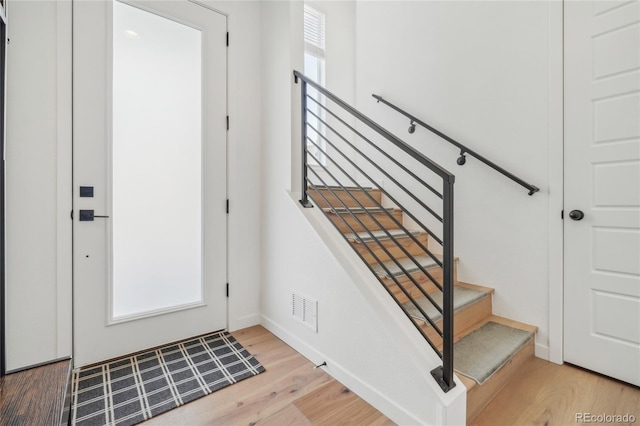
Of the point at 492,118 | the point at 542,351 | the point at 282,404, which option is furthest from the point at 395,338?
the point at 492,118

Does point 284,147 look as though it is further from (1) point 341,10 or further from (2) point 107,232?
(1) point 341,10

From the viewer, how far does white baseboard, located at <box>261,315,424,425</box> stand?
144 cm

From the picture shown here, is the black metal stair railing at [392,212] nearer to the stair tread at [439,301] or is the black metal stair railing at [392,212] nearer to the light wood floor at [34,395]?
the stair tread at [439,301]

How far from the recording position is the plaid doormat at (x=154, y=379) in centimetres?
150

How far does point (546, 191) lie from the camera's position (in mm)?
2006

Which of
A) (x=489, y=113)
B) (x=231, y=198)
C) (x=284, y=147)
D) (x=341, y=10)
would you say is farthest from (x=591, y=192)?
(x=341, y=10)

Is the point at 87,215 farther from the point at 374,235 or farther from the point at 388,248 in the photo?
the point at 388,248

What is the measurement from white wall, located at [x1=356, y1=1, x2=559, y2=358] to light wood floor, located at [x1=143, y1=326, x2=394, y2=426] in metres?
1.36

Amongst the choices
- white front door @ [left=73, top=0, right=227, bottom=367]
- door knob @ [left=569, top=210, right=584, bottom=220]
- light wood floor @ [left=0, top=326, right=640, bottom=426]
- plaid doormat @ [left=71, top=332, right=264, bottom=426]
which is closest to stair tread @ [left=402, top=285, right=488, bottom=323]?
light wood floor @ [left=0, top=326, right=640, bottom=426]

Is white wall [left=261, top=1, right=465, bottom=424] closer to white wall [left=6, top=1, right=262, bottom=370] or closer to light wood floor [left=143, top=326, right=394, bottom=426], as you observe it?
light wood floor [left=143, top=326, right=394, bottom=426]

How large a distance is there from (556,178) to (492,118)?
2.01ft

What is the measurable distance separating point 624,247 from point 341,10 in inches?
146

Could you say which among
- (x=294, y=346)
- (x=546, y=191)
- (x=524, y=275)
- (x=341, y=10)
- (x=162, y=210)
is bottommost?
(x=294, y=346)

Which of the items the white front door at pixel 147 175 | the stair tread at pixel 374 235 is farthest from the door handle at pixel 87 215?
the stair tread at pixel 374 235
